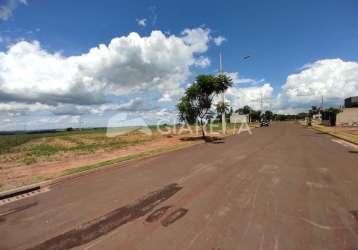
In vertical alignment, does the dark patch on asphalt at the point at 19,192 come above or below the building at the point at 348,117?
below

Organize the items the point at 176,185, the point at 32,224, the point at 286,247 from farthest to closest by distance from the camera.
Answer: the point at 176,185 < the point at 32,224 < the point at 286,247

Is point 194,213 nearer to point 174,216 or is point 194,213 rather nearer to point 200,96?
point 174,216

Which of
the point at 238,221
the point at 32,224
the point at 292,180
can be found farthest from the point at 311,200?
the point at 32,224

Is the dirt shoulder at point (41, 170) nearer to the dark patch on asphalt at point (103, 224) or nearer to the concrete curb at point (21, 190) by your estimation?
the concrete curb at point (21, 190)

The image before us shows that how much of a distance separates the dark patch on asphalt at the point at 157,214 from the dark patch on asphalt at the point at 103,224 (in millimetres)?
189

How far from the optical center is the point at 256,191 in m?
5.74

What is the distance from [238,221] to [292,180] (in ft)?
11.7

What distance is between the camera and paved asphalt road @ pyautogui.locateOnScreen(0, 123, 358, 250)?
3555mm

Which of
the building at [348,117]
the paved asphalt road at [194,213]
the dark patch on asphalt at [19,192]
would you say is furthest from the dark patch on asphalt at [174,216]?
the building at [348,117]

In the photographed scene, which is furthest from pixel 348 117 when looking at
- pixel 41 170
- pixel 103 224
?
pixel 103 224

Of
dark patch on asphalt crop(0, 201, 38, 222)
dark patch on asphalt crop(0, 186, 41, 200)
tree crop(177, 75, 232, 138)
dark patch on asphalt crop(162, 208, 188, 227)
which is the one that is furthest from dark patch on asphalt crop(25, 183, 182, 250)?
tree crop(177, 75, 232, 138)

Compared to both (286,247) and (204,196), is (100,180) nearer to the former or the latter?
(204,196)

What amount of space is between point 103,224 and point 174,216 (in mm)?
1429

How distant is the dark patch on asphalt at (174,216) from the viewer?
4203mm
